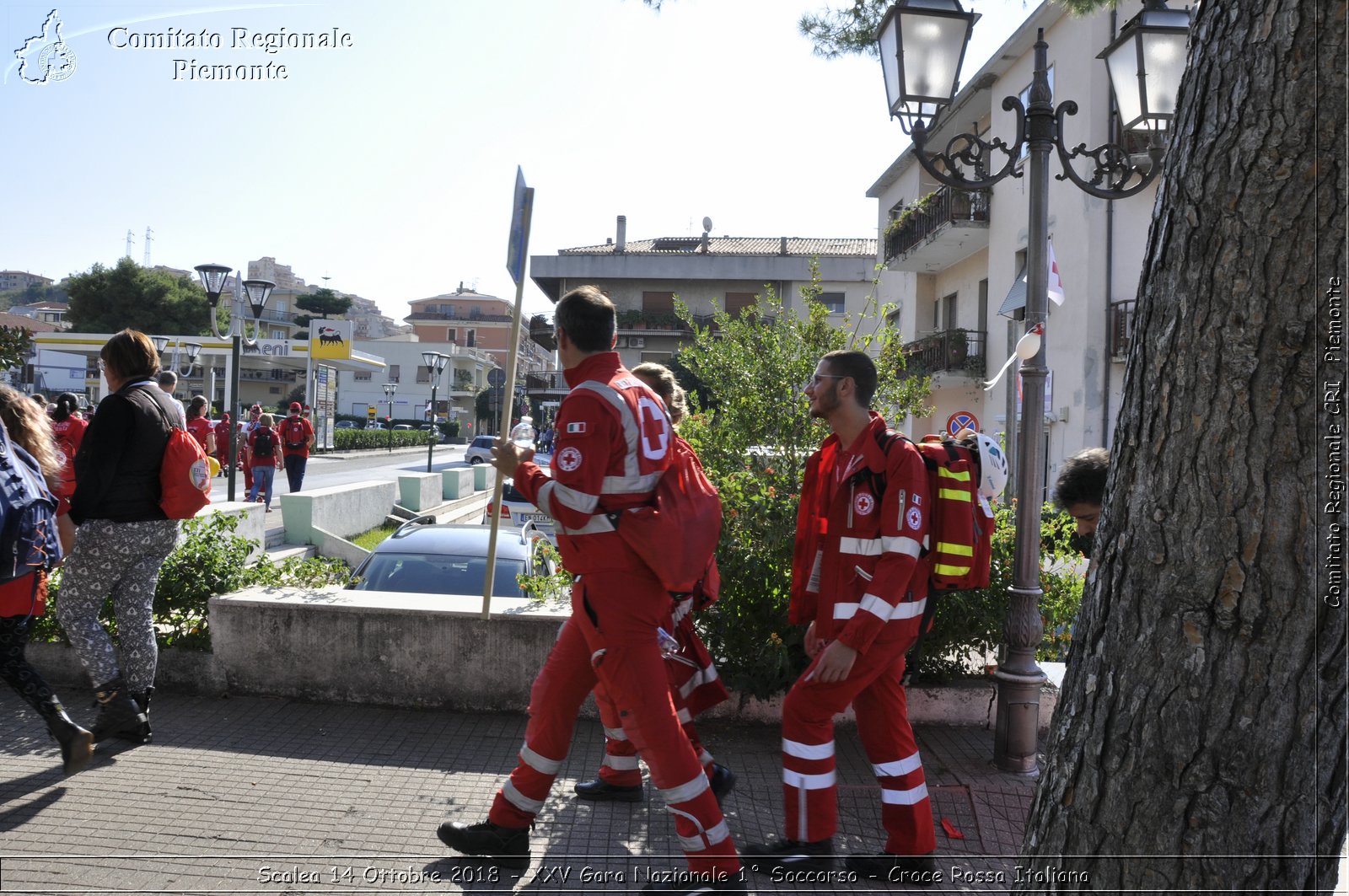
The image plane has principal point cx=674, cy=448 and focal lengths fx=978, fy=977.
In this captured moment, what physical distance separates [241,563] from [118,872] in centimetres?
268

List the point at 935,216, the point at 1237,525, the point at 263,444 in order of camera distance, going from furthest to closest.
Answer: the point at 935,216 < the point at 263,444 < the point at 1237,525

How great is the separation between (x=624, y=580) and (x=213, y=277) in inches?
676

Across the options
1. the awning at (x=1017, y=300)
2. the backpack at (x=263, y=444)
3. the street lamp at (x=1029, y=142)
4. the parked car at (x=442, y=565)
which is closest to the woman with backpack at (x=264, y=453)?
the backpack at (x=263, y=444)

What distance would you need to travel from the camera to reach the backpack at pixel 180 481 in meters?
4.60

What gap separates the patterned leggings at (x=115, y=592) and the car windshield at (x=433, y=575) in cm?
232

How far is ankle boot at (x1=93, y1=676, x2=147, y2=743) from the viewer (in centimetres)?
450

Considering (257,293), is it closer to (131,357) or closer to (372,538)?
(372,538)

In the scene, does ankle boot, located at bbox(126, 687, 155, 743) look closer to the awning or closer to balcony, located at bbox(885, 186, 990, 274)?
the awning

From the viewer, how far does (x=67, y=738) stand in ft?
13.5

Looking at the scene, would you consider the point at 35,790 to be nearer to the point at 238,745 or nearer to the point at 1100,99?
the point at 238,745

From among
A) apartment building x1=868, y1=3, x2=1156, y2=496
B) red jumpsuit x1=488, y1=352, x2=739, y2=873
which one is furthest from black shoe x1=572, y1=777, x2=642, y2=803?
apartment building x1=868, y1=3, x2=1156, y2=496

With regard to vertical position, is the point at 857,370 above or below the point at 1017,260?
below

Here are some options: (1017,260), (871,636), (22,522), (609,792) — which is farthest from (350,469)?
(871,636)

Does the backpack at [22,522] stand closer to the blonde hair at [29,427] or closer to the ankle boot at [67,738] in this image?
the blonde hair at [29,427]
